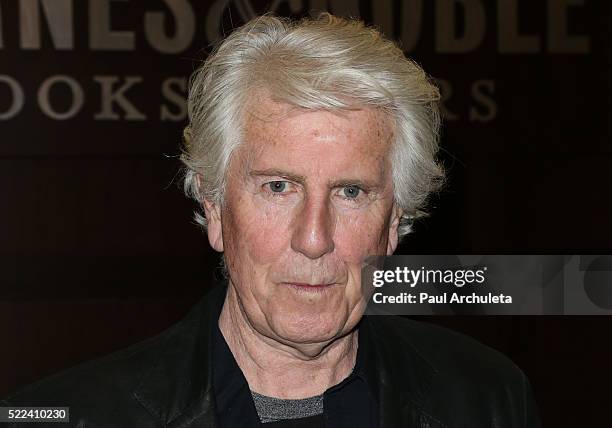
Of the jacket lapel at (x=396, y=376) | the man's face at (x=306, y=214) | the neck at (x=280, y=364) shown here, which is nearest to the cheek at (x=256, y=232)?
the man's face at (x=306, y=214)

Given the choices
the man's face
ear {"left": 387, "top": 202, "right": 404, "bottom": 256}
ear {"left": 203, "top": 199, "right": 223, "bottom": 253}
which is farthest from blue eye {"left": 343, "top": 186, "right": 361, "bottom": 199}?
ear {"left": 203, "top": 199, "right": 223, "bottom": 253}

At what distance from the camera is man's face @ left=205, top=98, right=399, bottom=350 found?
1.13m

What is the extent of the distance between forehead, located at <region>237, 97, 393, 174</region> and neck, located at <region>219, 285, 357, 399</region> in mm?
262

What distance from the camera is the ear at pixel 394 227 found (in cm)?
129

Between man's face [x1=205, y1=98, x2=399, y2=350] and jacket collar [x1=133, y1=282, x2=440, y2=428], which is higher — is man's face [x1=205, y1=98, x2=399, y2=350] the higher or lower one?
the higher one

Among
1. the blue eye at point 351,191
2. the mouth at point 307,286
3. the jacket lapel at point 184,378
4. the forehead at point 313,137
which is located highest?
the forehead at point 313,137

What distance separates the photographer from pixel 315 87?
44.4 inches

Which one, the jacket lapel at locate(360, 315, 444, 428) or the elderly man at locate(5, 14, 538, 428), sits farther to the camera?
the jacket lapel at locate(360, 315, 444, 428)

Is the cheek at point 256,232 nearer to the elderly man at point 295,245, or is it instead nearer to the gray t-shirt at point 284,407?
the elderly man at point 295,245

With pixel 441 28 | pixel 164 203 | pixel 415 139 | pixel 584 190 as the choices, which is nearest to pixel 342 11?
A: pixel 441 28

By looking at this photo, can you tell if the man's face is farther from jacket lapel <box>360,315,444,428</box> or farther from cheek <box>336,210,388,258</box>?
jacket lapel <box>360,315,444,428</box>

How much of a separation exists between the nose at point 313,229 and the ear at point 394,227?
0.17 metres

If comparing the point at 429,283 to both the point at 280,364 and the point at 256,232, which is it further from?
the point at 256,232

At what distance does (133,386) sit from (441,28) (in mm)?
2339
